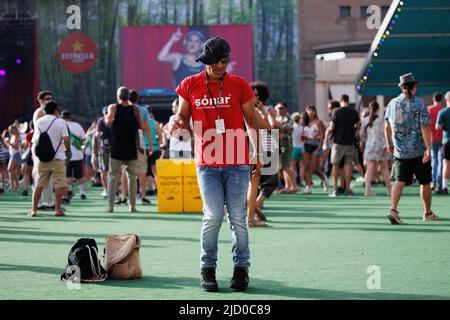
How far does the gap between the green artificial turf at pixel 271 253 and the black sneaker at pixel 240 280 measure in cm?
7

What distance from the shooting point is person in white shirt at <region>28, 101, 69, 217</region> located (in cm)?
1645

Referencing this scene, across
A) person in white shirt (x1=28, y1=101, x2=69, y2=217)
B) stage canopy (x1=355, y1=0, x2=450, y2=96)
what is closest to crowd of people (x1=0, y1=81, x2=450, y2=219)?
person in white shirt (x1=28, y1=101, x2=69, y2=217)

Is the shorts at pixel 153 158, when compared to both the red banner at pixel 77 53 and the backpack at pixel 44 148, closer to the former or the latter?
the backpack at pixel 44 148

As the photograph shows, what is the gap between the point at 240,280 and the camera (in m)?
8.09

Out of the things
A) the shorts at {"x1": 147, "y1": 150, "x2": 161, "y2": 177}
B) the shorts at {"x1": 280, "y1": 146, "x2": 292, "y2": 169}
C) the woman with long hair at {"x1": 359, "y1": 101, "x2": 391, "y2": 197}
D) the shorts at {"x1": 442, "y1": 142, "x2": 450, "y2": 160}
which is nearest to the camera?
the shorts at {"x1": 442, "y1": 142, "x2": 450, "y2": 160}

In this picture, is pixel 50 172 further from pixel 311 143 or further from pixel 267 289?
pixel 267 289

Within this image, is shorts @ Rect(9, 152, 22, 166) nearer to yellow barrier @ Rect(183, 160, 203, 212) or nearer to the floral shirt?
yellow barrier @ Rect(183, 160, 203, 212)

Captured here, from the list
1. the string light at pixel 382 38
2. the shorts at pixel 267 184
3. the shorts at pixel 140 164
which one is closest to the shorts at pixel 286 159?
the string light at pixel 382 38

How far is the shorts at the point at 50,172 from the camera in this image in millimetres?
16609

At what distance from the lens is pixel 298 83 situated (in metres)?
54.7

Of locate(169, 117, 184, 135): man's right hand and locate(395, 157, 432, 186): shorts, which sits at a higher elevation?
locate(169, 117, 184, 135): man's right hand

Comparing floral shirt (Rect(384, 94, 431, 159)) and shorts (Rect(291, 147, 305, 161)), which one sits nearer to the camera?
floral shirt (Rect(384, 94, 431, 159))

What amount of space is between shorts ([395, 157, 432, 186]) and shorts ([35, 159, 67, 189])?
5.48 meters
